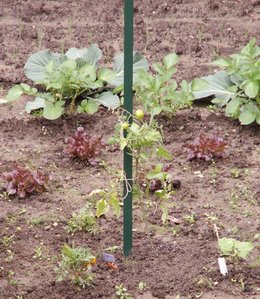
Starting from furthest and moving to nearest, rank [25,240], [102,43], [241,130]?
[102,43] → [241,130] → [25,240]

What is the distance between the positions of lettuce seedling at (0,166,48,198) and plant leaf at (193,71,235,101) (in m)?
1.60

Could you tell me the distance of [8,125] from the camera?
22.1ft

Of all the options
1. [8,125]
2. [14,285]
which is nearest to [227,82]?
[8,125]

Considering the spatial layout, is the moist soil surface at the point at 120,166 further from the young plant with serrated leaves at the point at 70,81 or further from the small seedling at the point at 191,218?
the young plant with serrated leaves at the point at 70,81

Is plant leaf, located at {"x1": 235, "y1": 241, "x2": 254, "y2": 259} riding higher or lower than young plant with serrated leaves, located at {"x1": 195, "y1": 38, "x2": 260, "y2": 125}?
lower

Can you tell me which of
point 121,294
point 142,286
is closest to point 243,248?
point 142,286

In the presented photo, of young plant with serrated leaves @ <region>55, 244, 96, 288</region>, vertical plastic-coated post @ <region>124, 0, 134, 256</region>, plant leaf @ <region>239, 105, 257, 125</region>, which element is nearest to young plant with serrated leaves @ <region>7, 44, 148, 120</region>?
plant leaf @ <region>239, 105, 257, 125</region>

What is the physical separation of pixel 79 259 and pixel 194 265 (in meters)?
0.69

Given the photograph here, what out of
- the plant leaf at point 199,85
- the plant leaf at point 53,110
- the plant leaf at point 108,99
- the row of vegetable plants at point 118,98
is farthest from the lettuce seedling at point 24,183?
the plant leaf at point 199,85

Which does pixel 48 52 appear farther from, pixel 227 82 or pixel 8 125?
pixel 227 82

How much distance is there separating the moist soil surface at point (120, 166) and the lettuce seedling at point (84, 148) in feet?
0.22

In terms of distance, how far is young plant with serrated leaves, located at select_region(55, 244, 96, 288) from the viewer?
193 inches

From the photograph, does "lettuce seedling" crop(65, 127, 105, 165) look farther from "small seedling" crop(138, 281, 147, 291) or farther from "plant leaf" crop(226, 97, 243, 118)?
"small seedling" crop(138, 281, 147, 291)

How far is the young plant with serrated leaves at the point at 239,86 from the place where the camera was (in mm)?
6457
